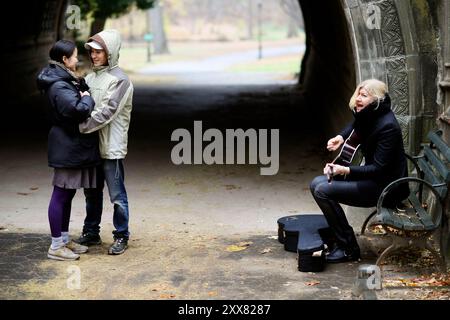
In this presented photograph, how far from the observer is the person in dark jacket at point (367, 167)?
624 centimetres

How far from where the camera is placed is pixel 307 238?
6.52m

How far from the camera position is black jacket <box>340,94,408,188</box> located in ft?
20.4

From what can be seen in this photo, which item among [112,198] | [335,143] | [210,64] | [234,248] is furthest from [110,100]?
[210,64]

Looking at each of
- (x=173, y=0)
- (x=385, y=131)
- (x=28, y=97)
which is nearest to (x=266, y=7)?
(x=173, y=0)

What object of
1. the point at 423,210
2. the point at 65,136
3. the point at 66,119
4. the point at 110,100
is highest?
the point at 110,100

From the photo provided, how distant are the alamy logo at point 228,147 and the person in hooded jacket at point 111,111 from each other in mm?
3955

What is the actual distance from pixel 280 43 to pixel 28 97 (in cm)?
3832

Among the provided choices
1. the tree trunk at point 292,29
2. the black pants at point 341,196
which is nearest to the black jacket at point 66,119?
the black pants at point 341,196

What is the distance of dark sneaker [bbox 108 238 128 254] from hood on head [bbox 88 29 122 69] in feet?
5.11

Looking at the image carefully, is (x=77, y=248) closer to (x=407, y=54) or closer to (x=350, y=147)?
(x=350, y=147)

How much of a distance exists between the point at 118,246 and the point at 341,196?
2.03m

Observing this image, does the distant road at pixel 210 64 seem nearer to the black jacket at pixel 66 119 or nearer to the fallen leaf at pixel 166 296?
the black jacket at pixel 66 119

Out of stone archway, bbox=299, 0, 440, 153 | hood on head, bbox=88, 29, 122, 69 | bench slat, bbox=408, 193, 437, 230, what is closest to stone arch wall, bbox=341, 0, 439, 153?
stone archway, bbox=299, 0, 440, 153

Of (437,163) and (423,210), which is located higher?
(437,163)
